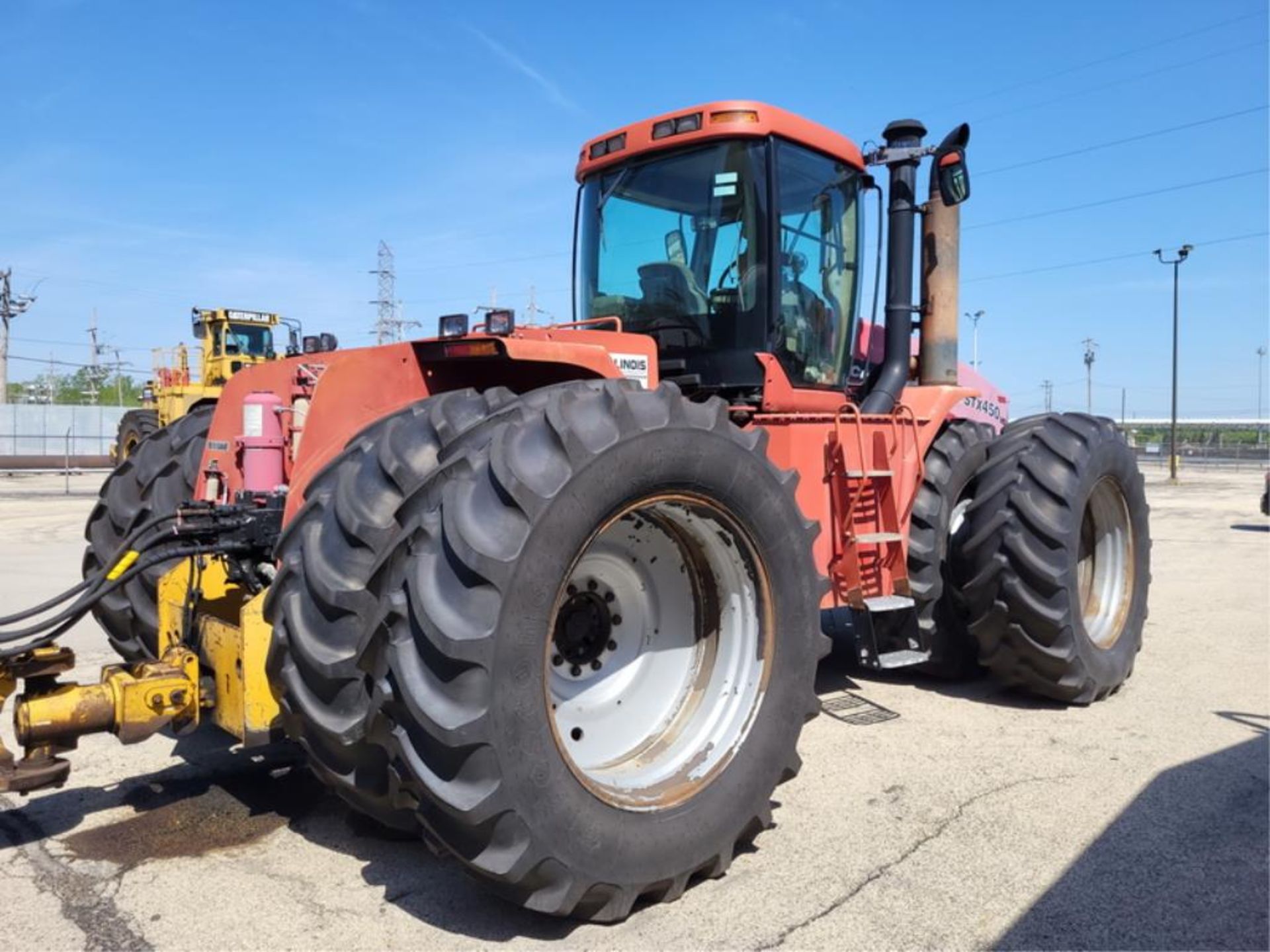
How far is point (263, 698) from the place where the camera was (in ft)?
10.3

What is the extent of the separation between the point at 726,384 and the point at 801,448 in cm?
48

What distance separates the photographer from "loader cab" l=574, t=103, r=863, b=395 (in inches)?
185

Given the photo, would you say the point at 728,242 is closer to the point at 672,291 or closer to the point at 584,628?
the point at 672,291

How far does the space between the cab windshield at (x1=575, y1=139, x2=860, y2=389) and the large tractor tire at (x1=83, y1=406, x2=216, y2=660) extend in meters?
2.19

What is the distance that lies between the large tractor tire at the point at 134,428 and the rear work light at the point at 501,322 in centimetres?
1646

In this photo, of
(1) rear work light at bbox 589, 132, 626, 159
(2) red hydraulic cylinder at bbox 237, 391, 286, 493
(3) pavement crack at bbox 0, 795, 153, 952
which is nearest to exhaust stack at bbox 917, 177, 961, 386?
(1) rear work light at bbox 589, 132, 626, 159

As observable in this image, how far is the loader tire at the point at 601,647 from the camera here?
258 centimetres

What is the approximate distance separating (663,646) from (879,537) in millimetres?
1691

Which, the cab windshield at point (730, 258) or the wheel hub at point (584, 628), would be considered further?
the cab windshield at point (730, 258)

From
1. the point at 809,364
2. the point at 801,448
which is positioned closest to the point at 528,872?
the point at 801,448

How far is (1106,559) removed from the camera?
5.99 m

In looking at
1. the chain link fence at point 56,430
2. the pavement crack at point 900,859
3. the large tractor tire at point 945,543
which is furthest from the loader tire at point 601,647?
the chain link fence at point 56,430

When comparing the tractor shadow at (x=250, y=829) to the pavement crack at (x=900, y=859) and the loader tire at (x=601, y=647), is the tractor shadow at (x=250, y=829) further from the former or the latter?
the pavement crack at (x=900, y=859)

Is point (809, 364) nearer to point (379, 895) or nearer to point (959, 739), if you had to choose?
point (959, 739)
